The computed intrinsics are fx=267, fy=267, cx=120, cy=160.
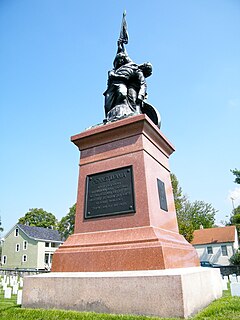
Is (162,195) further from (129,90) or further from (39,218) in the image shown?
(39,218)

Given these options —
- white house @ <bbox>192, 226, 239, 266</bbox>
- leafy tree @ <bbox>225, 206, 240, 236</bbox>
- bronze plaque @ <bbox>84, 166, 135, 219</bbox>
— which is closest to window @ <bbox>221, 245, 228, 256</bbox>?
white house @ <bbox>192, 226, 239, 266</bbox>

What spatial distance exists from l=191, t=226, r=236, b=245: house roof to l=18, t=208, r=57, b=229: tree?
36.5 meters

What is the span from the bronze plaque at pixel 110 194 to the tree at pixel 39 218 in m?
61.6

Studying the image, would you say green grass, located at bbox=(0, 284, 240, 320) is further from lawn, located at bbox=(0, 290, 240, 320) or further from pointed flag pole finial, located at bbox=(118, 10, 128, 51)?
pointed flag pole finial, located at bbox=(118, 10, 128, 51)

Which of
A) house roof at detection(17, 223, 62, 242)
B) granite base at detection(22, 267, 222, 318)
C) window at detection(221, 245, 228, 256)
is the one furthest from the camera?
house roof at detection(17, 223, 62, 242)

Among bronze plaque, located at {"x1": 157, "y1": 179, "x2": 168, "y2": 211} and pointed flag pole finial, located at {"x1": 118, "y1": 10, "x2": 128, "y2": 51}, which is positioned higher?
pointed flag pole finial, located at {"x1": 118, "y1": 10, "x2": 128, "y2": 51}

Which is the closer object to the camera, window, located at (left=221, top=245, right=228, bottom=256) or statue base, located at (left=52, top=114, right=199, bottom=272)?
statue base, located at (left=52, top=114, right=199, bottom=272)

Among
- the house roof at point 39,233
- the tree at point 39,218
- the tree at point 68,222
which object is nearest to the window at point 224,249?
the tree at point 68,222

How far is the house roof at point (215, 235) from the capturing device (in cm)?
3831

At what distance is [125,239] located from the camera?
4363mm

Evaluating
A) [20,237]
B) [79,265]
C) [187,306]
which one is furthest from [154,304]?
[20,237]

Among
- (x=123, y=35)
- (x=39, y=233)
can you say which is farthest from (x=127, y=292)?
(x=39, y=233)

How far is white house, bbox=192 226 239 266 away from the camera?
37.5 m

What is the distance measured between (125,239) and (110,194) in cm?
99
